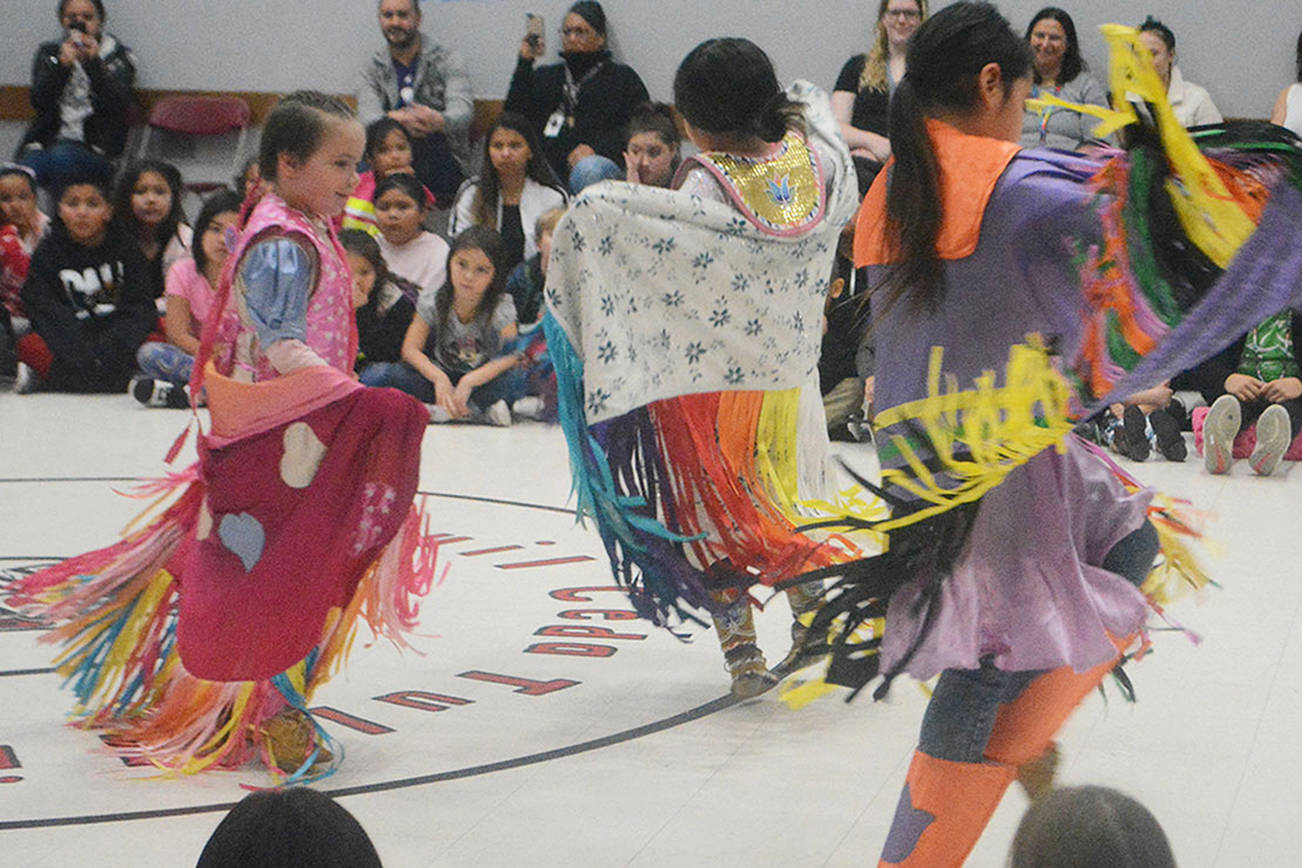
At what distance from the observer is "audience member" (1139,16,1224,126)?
6.90 meters

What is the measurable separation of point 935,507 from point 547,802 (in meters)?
0.93

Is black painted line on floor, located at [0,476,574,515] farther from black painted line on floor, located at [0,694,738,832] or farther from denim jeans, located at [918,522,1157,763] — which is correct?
denim jeans, located at [918,522,1157,763]

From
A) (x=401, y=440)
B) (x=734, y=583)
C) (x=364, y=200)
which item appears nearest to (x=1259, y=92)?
(x=364, y=200)

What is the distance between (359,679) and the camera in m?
3.21

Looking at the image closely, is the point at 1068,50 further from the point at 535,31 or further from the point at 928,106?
the point at 928,106

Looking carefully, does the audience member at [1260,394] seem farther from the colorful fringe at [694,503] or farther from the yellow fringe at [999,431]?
the yellow fringe at [999,431]

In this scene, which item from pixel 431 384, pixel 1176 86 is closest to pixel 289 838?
pixel 431 384

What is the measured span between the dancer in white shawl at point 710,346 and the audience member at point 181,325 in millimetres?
4011

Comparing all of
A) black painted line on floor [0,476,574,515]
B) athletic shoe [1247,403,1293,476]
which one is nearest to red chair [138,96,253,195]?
black painted line on floor [0,476,574,515]

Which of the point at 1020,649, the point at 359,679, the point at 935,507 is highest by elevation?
the point at 935,507

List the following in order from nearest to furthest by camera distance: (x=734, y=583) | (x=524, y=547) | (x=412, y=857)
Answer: (x=412, y=857), (x=734, y=583), (x=524, y=547)

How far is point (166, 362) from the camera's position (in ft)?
22.7

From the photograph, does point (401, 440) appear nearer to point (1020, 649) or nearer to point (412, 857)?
point (412, 857)

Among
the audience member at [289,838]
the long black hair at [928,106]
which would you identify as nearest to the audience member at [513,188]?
the long black hair at [928,106]
